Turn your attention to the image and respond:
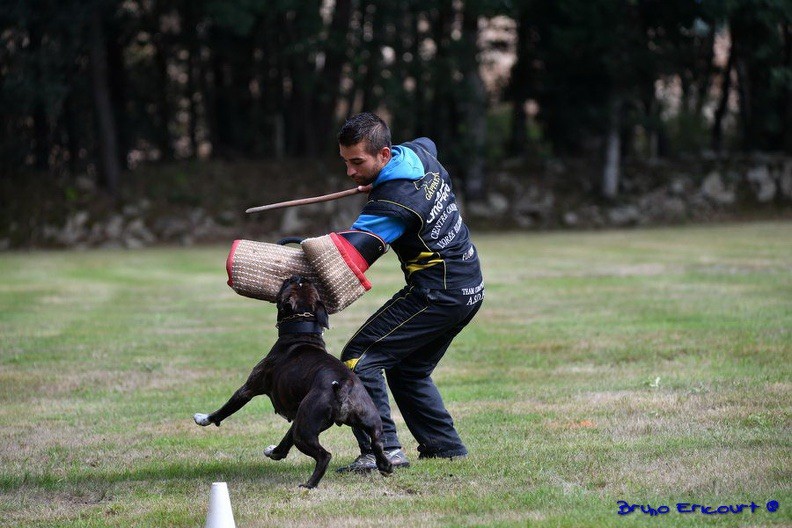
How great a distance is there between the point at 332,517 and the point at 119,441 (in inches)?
101

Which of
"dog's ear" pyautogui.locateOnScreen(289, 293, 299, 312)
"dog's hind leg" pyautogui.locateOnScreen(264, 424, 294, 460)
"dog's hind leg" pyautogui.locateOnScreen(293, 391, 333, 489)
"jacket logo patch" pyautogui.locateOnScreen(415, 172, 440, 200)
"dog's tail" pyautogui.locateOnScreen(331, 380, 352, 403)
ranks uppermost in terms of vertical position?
"jacket logo patch" pyautogui.locateOnScreen(415, 172, 440, 200)

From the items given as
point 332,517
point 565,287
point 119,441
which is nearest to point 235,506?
point 332,517

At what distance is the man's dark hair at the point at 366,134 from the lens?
5.73 meters

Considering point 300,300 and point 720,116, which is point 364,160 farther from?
point 720,116

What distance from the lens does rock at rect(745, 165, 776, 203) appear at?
33.0 meters

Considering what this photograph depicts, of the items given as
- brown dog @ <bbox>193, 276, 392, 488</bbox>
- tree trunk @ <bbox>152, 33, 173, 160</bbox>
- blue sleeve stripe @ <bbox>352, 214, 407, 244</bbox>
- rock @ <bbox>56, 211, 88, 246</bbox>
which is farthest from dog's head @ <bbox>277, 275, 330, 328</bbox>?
tree trunk @ <bbox>152, 33, 173, 160</bbox>

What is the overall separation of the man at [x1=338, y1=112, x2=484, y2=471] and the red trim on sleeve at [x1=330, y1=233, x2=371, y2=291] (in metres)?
0.02

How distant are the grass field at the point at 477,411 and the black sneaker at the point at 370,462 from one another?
11cm

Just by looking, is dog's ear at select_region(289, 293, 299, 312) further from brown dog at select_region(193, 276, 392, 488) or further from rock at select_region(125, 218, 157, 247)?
rock at select_region(125, 218, 157, 247)

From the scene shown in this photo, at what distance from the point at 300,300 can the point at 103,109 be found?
986 inches

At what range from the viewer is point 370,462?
19.7 feet

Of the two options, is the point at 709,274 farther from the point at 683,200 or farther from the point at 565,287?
the point at 683,200

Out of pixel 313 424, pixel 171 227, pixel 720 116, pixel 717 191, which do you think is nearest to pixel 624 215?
pixel 717 191

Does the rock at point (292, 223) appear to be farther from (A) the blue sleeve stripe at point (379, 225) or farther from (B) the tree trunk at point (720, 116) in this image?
(A) the blue sleeve stripe at point (379, 225)
